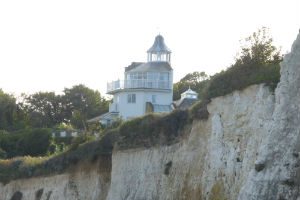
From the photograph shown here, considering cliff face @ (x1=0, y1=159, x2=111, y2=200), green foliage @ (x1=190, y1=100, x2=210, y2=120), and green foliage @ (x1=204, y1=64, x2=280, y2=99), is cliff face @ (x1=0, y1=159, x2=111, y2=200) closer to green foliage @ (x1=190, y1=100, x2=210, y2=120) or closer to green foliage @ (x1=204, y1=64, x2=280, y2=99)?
green foliage @ (x1=190, y1=100, x2=210, y2=120)

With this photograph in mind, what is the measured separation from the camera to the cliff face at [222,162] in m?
27.2

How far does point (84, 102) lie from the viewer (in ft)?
332

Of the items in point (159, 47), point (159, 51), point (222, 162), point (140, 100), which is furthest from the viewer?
point (159, 51)

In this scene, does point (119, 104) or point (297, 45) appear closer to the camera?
point (297, 45)

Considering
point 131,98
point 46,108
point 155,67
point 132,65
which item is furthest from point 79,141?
point 46,108

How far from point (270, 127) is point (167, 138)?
13.9 m

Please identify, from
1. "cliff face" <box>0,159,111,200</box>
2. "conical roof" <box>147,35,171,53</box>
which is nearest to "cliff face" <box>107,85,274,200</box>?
"cliff face" <box>0,159,111,200</box>

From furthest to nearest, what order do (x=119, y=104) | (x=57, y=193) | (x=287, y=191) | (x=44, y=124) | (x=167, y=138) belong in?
(x=44, y=124)
(x=119, y=104)
(x=57, y=193)
(x=167, y=138)
(x=287, y=191)

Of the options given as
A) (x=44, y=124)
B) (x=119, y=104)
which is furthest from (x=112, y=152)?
(x=44, y=124)

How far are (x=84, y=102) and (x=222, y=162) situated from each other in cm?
6698

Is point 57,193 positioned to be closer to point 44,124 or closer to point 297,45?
point 297,45

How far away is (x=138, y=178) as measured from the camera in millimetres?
44688

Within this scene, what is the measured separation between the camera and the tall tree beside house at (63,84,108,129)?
10000cm

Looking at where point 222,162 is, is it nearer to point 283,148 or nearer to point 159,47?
point 283,148
